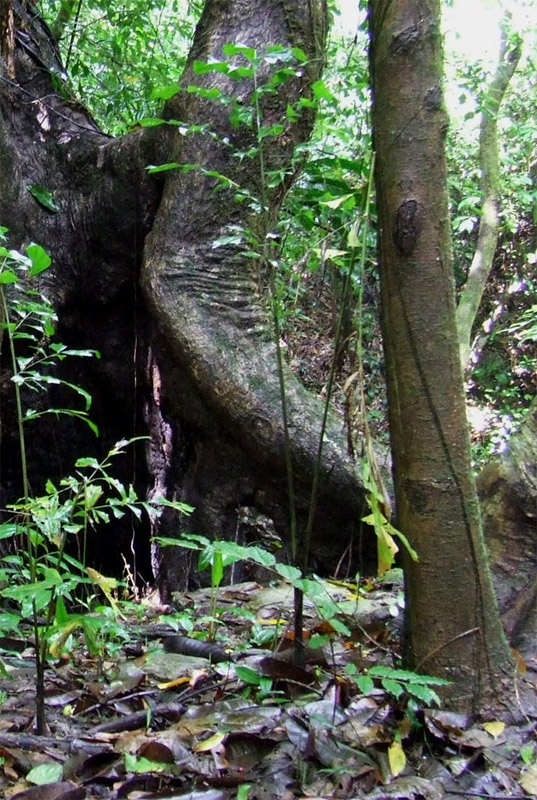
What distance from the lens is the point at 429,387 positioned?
6.42 ft

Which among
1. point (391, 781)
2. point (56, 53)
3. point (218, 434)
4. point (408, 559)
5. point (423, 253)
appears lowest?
point (391, 781)

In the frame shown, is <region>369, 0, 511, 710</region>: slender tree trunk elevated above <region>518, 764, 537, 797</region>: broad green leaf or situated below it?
above

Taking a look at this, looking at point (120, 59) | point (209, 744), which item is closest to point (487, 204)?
point (120, 59)

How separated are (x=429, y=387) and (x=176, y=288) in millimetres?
2187

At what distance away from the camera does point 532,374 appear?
7711 millimetres

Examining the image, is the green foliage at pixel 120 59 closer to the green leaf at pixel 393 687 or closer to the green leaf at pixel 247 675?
the green leaf at pixel 247 675

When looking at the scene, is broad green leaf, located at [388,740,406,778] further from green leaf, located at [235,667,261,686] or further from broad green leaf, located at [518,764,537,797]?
green leaf, located at [235,667,261,686]

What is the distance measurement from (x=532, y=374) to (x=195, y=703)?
6499 mm

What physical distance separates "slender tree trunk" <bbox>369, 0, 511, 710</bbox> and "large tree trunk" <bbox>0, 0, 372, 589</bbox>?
1515 millimetres

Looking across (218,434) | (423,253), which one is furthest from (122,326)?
(423,253)

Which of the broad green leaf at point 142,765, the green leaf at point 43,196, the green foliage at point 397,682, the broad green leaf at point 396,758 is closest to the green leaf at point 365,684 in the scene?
the green foliage at point 397,682

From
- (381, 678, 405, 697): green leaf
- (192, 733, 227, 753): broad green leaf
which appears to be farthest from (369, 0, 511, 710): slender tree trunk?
(192, 733, 227, 753): broad green leaf

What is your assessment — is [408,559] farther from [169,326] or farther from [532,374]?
[532,374]

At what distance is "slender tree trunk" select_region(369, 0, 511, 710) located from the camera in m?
1.94
